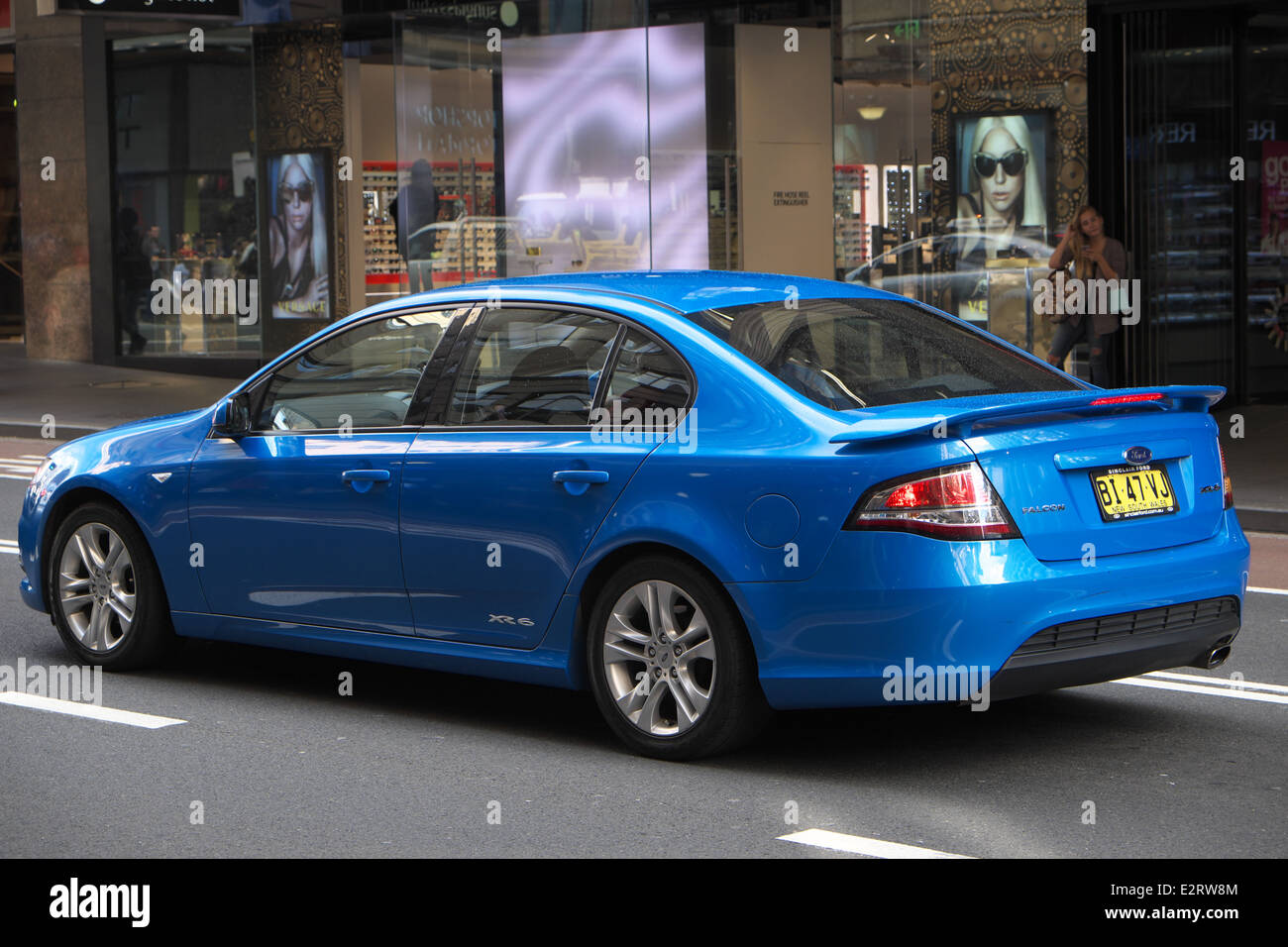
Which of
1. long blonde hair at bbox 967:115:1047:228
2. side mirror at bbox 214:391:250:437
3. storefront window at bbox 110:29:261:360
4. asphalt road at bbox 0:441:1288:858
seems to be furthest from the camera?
storefront window at bbox 110:29:261:360

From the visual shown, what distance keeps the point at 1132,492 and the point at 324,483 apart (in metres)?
2.76

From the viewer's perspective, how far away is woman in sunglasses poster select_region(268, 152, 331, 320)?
2341 centimetres

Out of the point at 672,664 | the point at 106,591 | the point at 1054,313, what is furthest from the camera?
the point at 1054,313

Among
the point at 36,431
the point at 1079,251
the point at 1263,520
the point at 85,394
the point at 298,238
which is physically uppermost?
the point at 298,238

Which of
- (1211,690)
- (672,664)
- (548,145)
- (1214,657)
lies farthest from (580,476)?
(548,145)

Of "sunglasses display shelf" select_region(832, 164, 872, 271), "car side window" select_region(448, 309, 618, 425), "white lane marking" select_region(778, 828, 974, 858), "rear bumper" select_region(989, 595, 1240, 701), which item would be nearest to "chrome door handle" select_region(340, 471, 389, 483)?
"car side window" select_region(448, 309, 618, 425)

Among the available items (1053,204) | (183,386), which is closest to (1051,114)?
(1053,204)

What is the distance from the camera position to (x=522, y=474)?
6.10 m

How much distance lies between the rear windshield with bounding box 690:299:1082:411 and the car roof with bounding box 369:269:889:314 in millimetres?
82

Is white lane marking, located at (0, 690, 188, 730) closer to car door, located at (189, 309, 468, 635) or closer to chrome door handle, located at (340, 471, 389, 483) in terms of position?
car door, located at (189, 309, 468, 635)

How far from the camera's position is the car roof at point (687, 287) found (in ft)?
20.5

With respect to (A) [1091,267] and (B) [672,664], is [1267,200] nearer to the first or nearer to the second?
(A) [1091,267]

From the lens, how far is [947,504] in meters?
→ 5.32
